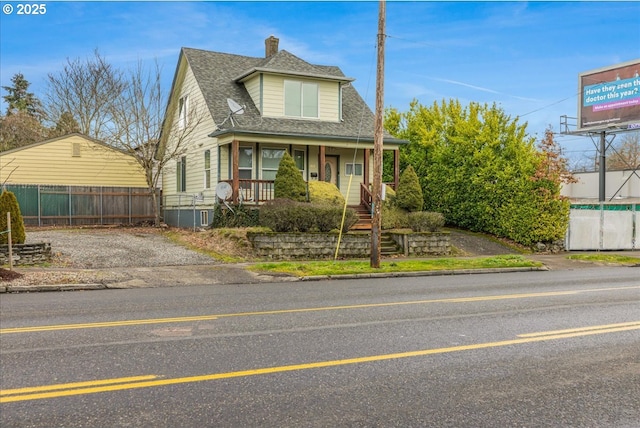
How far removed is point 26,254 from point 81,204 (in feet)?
41.7

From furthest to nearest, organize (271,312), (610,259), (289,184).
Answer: (289,184) < (610,259) < (271,312)

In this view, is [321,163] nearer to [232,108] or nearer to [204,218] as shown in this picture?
[232,108]

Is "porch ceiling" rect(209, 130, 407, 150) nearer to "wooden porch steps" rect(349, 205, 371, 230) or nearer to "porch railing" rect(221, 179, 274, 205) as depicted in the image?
"porch railing" rect(221, 179, 274, 205)

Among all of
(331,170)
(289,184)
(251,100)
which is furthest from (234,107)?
(331,170)

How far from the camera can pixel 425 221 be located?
2170cm

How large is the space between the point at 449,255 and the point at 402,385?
16788 millimetres

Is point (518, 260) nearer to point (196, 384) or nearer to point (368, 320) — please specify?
point (368, 320)

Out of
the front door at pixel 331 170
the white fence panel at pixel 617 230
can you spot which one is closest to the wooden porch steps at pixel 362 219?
the front door at pixel 331 170

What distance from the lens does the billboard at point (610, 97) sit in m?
34.2

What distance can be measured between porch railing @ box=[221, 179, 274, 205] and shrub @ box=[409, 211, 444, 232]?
6140 millimetres

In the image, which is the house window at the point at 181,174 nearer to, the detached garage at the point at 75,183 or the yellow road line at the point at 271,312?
the detached garage at the point at 75,183

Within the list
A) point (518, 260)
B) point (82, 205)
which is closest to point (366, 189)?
point (518, 260)

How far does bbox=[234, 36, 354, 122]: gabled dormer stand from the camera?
2562 cm

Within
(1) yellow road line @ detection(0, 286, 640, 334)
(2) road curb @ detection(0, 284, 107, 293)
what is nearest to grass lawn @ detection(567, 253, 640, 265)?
(1) yellow road line @ detection(0, 286, 640, 334)
